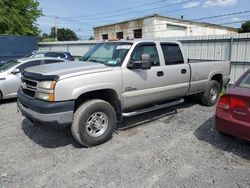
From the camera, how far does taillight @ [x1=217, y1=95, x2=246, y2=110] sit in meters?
3.88

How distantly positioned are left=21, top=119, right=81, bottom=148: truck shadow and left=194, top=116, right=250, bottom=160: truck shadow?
8.29 feet

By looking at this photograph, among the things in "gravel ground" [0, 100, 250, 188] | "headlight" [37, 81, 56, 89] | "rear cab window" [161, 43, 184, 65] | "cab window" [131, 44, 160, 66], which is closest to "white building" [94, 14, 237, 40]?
"rear cab window" [161, 43, 184, 65]

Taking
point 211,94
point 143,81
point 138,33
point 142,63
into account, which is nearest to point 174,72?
point 143,81

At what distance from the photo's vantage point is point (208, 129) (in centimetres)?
533

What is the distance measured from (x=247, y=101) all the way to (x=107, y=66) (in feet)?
8.18

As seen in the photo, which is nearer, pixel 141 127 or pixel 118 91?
pixel 118 91

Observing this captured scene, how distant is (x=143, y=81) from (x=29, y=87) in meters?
2.19

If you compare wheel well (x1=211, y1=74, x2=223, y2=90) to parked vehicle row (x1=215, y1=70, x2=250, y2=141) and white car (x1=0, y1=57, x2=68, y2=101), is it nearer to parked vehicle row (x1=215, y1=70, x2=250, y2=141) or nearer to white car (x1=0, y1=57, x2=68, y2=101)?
parked vehicle row (x1=215, y1=70, x2=250, y2=141)

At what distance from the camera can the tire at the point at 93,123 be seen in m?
4.10

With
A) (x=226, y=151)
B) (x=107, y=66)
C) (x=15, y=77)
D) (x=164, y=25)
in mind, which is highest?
(x=164, y=25)

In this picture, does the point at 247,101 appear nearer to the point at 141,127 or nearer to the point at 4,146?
the point at 141,127

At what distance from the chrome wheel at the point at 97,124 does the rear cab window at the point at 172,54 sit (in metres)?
2.07

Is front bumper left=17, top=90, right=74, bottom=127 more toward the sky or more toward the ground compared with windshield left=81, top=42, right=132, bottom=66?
more toward the ground

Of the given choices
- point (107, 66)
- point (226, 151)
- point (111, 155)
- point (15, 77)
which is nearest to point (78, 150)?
point (111, 155)
